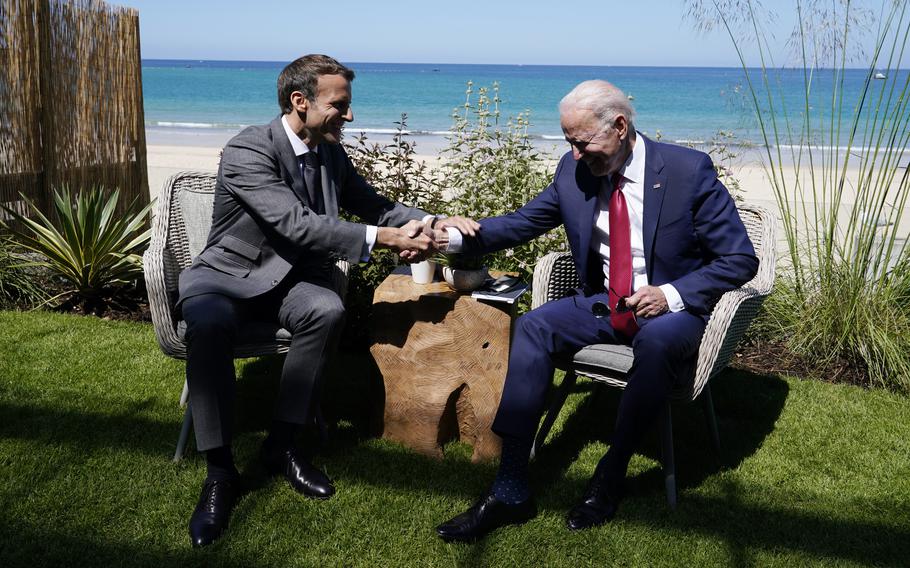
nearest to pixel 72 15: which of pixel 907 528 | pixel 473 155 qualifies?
pixel 473 155

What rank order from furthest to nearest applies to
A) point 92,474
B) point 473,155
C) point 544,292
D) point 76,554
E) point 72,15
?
point 72,15 → point 473,155 → point 544,292 → point 92,474 → point 76,554

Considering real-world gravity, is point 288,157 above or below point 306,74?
below

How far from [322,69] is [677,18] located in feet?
8.13

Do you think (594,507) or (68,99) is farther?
(68,99)

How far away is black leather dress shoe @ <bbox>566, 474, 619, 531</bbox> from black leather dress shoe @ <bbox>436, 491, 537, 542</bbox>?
0.50 ft

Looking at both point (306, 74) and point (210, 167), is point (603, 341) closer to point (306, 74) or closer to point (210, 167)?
point (306, 74)

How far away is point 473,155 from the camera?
4.71 m

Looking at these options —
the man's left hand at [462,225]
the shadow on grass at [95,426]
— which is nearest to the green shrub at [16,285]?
the shadow on grass at [95,426]

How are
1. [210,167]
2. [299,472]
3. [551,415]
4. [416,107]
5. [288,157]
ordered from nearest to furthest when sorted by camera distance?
[299,472], [288,157], [551,415], [210,167], [416,107]

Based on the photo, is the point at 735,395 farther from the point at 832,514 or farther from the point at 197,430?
the point at 197,430

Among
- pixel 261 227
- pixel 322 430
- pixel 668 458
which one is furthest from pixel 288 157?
pixel 668 458

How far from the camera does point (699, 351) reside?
9.85 feet

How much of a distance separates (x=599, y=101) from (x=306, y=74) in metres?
1.12

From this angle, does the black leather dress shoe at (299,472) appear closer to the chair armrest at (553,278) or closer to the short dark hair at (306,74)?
the chair armrest at (553,278)
